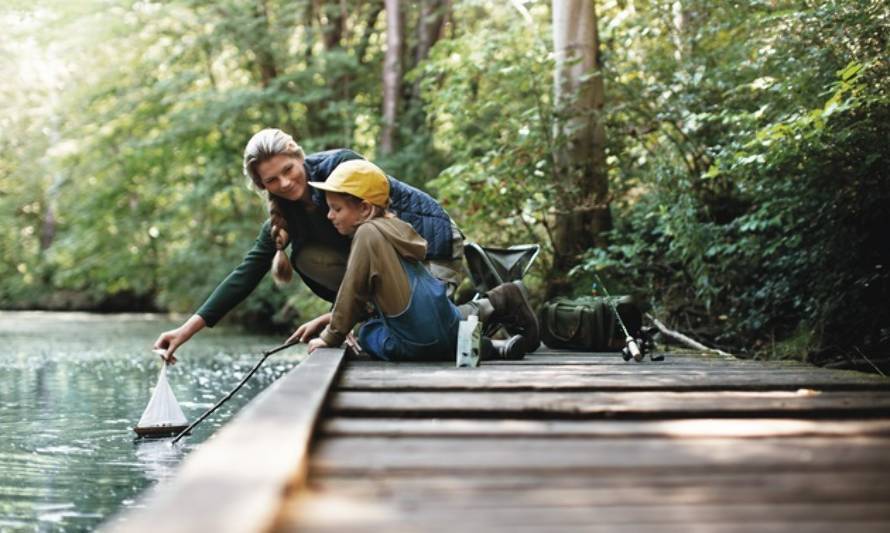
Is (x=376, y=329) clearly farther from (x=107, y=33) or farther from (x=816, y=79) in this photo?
(x=107, y=33)

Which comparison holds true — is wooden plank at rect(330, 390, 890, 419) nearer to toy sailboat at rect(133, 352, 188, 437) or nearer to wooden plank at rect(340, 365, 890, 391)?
wooden plank at rect(340, 365, 890, 391)

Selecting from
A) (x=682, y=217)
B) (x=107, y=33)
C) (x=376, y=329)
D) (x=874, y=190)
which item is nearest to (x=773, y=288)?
(x=682, y=217)

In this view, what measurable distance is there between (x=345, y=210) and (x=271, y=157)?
0.47 m

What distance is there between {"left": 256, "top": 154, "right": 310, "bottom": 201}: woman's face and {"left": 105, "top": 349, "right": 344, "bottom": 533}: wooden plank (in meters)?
2.12

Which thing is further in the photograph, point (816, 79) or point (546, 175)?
point (546, 175)

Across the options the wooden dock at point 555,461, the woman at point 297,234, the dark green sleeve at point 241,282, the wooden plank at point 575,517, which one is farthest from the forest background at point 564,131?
the wooden plank at point 575,517

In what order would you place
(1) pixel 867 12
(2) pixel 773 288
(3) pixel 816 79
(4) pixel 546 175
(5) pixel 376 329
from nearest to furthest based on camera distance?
(5) pixel 376 329 < (1) pixel 867 12 < (3) pixel 816 79 < (2) pixel 773 288 < (4) pixel 546 175

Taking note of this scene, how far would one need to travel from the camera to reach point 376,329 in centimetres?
441

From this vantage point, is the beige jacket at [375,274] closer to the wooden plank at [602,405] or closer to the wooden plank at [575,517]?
the wooden plank at [602,405]

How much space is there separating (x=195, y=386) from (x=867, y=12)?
18.1 feet

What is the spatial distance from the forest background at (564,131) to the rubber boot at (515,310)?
4.96ft

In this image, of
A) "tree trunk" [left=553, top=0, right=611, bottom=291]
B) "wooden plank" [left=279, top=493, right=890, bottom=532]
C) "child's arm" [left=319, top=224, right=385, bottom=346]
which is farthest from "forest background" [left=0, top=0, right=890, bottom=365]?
"wooden plank" [left=279, top=493, right=890, bottom=532]

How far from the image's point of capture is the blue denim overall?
4215 mm

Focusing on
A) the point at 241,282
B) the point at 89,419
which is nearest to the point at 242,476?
the point at 241,282
